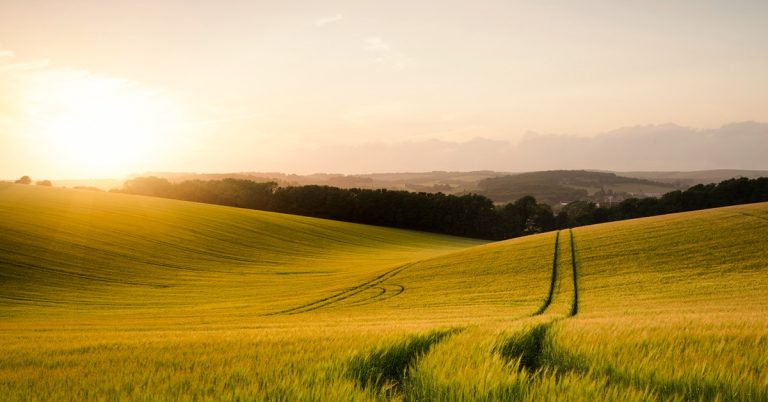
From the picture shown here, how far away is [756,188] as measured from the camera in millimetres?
76812

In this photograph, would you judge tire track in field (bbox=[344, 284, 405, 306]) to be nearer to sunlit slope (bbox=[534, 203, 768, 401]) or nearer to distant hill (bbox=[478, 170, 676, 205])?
sunlit slope (bbox=[534, 203, 768, 401])

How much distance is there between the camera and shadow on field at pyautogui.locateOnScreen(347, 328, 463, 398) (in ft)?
10.8

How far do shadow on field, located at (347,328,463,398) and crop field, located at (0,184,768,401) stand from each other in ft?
0.07

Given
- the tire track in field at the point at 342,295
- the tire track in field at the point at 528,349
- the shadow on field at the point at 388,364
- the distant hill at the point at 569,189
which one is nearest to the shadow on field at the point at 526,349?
the tire track in field at the point at 528,349

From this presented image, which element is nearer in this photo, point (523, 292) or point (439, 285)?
point (523, 292)

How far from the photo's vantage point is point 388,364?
3.78m

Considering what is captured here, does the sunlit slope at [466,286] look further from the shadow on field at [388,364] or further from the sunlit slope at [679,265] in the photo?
the shadow on field at [388,364]

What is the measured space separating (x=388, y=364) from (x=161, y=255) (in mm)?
44076

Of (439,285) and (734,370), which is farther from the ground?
(734,370)

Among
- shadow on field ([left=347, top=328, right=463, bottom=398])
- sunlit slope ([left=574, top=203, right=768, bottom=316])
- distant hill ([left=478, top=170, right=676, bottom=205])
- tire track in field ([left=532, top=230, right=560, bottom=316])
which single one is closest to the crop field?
shadow on field ([left=347, top=328, right=463, bottom=398])

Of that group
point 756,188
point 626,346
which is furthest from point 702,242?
point 756,188

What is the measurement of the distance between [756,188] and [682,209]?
36.2ft

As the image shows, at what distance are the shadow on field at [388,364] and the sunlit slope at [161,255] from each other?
22322mm

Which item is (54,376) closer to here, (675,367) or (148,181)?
(675,367)
